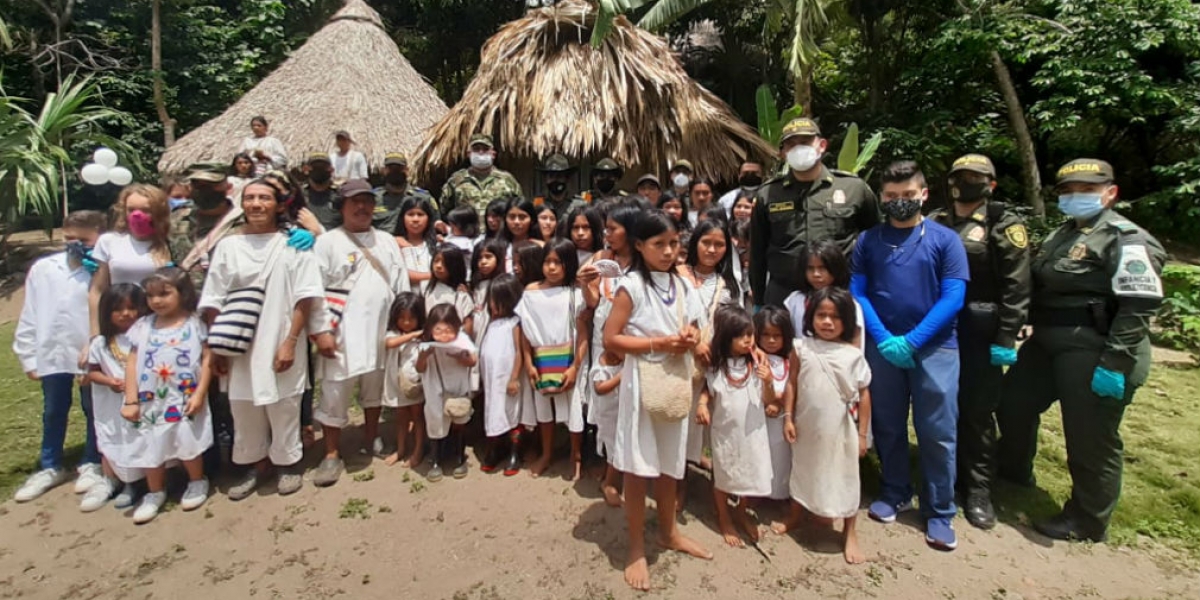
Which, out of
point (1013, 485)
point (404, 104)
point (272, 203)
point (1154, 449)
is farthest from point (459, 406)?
Answer: point (404, 104)

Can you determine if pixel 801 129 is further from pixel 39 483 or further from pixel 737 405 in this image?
pixel 39 483

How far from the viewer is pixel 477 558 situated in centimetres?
293

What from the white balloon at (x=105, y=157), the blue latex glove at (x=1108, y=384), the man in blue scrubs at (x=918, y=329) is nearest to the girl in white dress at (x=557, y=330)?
the man in blue scrubs at (x=918, y=329)

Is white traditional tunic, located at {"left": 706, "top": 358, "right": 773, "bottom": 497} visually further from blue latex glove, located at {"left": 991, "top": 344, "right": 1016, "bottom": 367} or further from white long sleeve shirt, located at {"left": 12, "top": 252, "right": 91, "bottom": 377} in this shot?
white long sleeve shirt, located at {"left": 12, "top": 252, "right": 91, "bottom": 377}

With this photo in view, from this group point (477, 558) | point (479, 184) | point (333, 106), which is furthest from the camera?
point (333, 106)

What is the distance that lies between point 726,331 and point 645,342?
56 cm

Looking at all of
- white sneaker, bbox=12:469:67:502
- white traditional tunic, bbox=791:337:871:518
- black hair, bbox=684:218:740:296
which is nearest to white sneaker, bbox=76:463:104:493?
white sneaker, bbox=12:469:67:502

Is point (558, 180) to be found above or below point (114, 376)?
above

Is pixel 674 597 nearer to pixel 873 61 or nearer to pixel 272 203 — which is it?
pixel 272 203

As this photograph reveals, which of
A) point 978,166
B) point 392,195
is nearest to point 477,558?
point 392,195

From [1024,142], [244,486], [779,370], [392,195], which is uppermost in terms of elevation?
[1024,142]

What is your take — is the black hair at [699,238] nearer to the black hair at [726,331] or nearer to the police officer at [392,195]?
the black hair at [726,331]

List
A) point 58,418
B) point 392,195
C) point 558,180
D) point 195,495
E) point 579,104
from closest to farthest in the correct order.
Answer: point 195,495 < point 58,418 < point 392,195 < point 558,180 < point 579,104

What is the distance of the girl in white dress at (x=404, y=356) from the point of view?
3.70 m
